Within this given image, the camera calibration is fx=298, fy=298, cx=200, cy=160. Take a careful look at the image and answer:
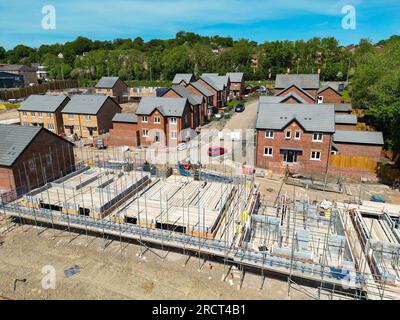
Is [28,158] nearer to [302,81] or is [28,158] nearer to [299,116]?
[299,116]

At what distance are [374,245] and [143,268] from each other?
1262 centimetres

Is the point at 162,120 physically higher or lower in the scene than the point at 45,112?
lower

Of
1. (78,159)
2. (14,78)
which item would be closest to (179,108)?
(78,159)

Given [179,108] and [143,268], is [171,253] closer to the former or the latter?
[143,268]

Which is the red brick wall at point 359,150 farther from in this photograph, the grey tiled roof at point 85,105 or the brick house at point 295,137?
the grey tiled roof at point 85,105

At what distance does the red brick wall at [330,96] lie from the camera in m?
52.1

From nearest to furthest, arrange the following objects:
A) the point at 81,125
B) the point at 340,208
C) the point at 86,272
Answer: the point at 86,272, the point at 340,208, the point at 81,125

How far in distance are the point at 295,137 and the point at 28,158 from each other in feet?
77.3

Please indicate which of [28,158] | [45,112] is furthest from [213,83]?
[28,158]

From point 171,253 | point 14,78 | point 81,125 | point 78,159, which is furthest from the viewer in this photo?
point 14,78

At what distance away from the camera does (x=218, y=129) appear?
4506 cm

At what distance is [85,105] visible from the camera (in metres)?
43.0

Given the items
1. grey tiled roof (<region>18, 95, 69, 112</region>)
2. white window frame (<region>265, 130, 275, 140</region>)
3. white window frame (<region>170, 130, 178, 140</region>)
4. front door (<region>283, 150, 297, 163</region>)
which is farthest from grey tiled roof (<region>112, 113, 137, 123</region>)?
front door (<region>283, 150, 297, 163</region>)

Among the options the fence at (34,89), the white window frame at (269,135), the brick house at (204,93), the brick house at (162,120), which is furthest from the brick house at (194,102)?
the fence at (34,89)
